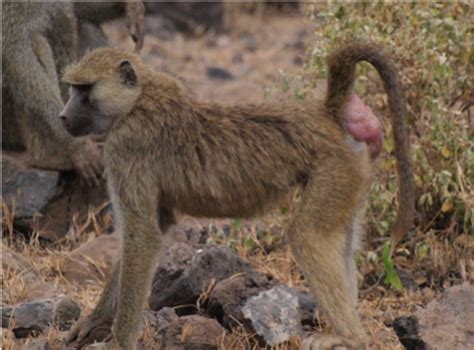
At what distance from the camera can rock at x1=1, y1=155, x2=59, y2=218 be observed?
6098 millimetres

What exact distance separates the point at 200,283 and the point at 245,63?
5.45 meters

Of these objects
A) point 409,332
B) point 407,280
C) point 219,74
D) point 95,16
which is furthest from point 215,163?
point 219,74

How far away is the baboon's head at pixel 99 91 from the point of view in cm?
438

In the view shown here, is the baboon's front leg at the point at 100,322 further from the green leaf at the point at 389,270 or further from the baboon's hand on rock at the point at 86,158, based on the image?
the baboon's hand on rock at the point at 86,158

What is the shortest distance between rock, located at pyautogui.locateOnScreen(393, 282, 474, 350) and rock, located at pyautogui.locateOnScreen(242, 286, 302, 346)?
1.43 ft

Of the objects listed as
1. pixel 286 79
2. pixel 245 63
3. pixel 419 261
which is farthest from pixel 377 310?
pixel 245 63

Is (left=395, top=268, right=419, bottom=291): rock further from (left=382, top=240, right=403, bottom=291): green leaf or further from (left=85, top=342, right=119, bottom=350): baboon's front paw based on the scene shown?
(left=85, top=342, right=119, bottom=350): baboon's front paw

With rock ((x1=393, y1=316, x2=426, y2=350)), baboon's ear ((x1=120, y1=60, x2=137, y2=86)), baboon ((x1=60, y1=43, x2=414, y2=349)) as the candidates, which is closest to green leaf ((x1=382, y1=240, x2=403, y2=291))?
baboon ((x1=60, y1=43, x2=414, y2=349))

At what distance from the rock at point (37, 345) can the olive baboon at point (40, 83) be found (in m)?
1.80

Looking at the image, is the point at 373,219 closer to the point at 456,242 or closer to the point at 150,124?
the point at 456,242

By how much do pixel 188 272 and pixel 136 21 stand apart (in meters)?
1.76

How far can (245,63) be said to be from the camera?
1020cm

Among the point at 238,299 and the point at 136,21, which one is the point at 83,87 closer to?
the point at 238,299

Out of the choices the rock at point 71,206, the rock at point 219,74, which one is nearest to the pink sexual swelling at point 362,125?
the rock at point 71,206
